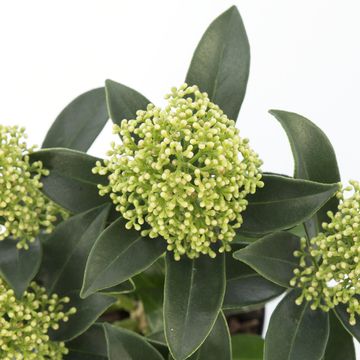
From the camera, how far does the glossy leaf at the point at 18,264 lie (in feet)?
4.04

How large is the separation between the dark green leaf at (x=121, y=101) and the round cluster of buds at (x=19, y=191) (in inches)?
5.8

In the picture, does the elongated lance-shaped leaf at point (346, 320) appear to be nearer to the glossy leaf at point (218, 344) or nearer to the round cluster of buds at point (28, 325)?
the glossy leaf at point (218, 344)

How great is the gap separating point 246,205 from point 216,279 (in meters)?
0.13

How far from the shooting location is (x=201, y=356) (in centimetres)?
127

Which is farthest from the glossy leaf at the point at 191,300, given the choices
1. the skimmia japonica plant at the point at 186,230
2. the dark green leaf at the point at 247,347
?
the dark green leaf at the point at 247,347

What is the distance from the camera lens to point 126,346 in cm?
121

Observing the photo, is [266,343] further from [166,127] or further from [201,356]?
[166,127]

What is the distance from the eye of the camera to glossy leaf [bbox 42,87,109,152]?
1416mm

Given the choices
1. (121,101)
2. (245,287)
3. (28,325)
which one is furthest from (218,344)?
(121,101)

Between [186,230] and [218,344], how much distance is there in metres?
0.27

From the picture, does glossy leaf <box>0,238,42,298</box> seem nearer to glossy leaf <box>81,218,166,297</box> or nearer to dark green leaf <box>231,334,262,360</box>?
glossy leaf <box>81,218,166,297</box>

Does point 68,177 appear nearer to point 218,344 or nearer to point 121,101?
point 121,101

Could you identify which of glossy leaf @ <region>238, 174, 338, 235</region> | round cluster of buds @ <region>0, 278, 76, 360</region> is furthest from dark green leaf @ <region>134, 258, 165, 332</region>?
glossy leaf @ <region>238, 174, 338, 235</region>

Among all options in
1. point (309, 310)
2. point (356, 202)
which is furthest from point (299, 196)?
point (309, 310)
